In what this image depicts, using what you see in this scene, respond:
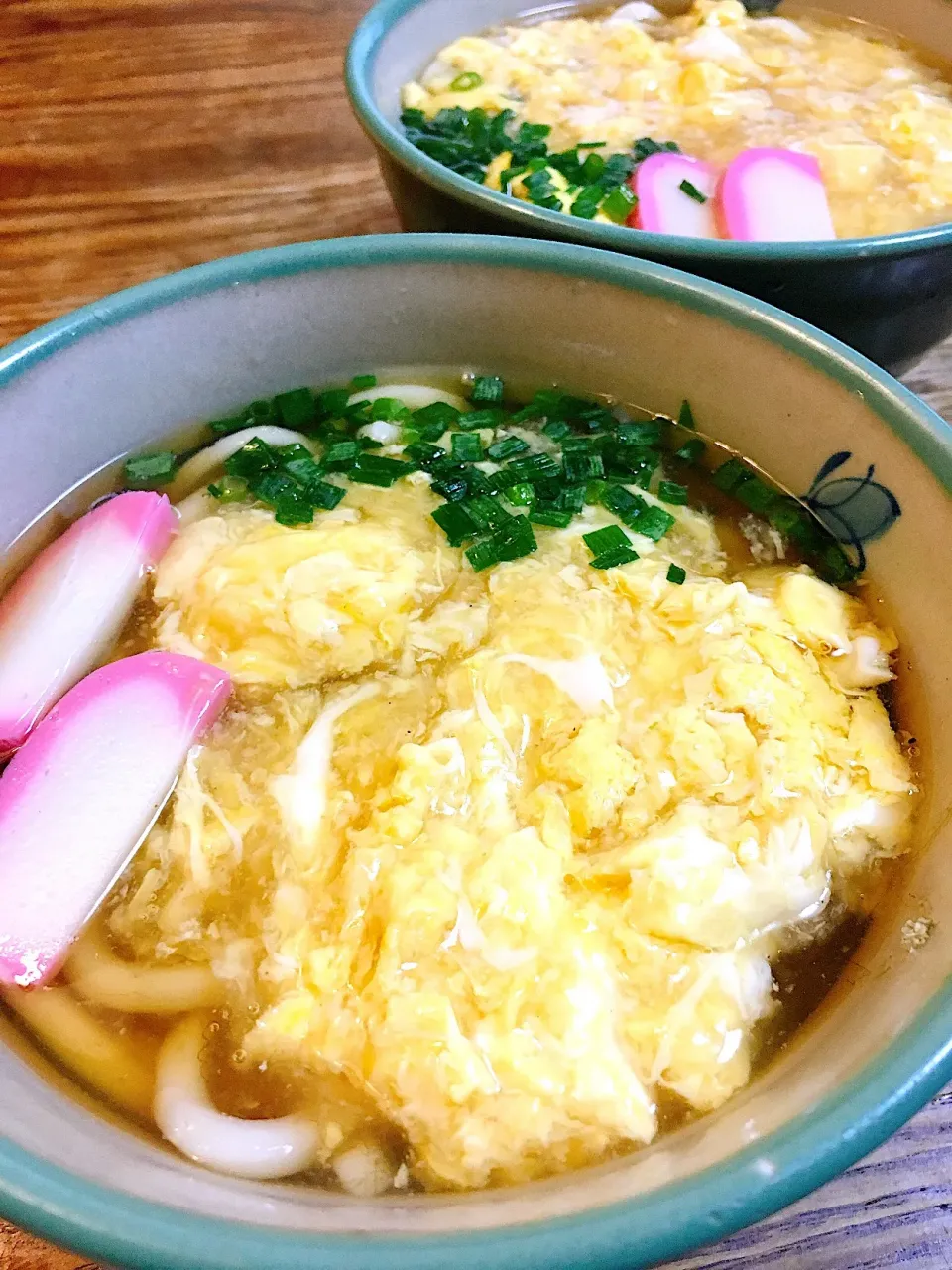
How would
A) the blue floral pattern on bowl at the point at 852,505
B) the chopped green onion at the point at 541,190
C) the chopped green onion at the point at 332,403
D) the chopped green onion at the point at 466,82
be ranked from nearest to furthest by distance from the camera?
1. the blue floral pattern on bowl at the point at 852,505
2. the chopped green onion at the point at 332,403
3. the chopped green onion at the point at 541,190
4. the chopped green onion at the point at 466,82

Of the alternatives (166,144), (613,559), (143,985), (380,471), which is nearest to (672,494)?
(613,559)

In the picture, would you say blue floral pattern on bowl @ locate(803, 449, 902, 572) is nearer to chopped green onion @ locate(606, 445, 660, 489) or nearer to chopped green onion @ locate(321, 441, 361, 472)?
chopped green onion @ locate(606, 445, 660, 489)

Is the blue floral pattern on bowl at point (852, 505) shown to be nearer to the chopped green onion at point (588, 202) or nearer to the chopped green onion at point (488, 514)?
the chopped green onion at point (488, 514)

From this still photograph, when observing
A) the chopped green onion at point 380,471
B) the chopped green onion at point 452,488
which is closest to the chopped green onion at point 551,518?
the chopped green onion at point 452,488

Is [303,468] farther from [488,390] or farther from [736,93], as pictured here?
[736,93]

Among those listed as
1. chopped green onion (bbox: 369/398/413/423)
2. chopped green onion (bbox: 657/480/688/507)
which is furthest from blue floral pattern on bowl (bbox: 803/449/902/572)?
chopped green onion (bbox: 369/398/413/423)

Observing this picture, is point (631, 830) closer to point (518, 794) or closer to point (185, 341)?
point (518, 794)
